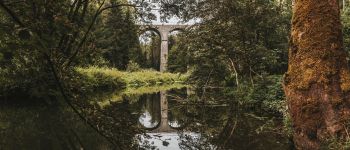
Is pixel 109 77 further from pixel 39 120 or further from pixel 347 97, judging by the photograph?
pixel 347 97

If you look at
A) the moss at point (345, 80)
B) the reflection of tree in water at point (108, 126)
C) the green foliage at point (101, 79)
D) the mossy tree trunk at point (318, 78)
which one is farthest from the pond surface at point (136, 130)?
the green foliage at point (101, 79)

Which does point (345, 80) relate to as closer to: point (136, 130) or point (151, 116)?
point (136, 130)

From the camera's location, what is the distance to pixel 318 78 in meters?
4.38

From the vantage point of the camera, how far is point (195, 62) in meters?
12.6

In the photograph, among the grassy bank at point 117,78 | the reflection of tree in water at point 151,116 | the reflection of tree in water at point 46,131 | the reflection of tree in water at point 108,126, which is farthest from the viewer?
the grassy bank at point 117,78

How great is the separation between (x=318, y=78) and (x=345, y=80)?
30cm

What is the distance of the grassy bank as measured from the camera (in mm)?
17188

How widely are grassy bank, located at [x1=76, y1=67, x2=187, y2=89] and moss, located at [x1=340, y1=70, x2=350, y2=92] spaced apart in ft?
25.4

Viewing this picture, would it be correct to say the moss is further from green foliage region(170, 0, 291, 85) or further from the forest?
green foliage region(170, 0, 291, 85)

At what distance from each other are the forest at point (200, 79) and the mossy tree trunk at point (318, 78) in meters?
0.01

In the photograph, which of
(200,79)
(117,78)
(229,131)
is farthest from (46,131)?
(117,78)

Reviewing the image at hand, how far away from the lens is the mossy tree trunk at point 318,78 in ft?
13.8

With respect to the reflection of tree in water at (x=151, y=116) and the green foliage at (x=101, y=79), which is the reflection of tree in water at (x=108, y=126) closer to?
the reflection of tree in water at (x=151, y=116)

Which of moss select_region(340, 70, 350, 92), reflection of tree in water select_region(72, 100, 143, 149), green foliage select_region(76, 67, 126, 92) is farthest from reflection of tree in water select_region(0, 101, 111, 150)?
green foliage select_region(76, 67, 126, 92)
